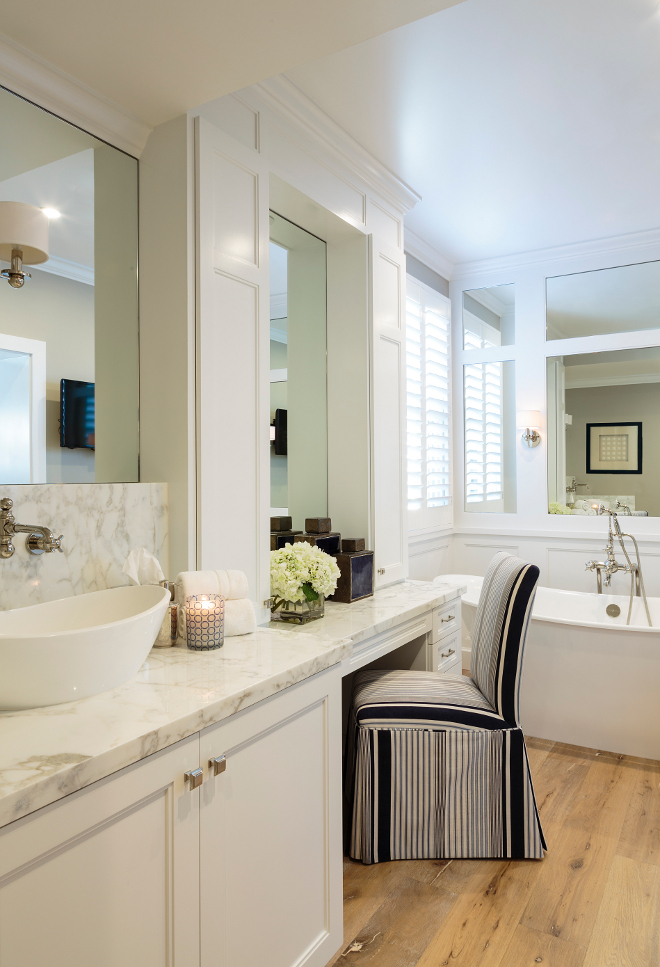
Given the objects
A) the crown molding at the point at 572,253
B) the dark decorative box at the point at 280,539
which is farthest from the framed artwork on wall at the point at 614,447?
the dark decorative box at the point at 280,539

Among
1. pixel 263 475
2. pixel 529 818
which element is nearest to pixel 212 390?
pixel 263 475

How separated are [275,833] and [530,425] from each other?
3385 mm

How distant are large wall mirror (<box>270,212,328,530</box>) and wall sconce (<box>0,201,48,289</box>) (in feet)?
3.81

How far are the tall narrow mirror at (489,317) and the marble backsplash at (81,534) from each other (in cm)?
312

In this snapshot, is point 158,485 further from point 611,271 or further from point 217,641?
point 611,271

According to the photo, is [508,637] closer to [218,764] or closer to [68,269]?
[218,764]

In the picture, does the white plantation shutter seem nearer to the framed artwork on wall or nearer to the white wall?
the framed artwork on wall

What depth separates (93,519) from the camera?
1647 mm

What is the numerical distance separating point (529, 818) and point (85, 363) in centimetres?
196

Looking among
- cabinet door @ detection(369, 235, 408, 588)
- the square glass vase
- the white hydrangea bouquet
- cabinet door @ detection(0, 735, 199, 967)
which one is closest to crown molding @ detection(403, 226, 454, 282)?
cabinet door @ detection(369, 235, 408, 588)

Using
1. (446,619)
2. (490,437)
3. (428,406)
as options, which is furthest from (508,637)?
(490,437)

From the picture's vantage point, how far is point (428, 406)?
3.96 meters

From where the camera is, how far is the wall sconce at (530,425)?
4133 millimetres

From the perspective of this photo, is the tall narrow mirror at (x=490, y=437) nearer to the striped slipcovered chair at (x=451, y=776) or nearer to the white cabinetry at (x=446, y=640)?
the white cabinetry at (x=446, y=640)
